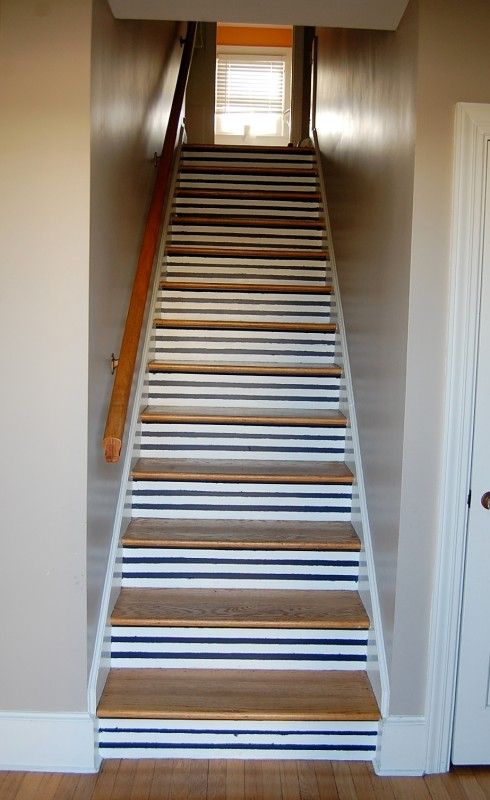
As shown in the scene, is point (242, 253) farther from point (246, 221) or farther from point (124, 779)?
point (124, 779)

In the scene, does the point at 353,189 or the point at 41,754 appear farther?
the point at 353,189

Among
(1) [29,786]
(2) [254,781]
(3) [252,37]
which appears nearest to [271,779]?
(2) [254,781]

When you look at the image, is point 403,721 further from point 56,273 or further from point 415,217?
point 56,273

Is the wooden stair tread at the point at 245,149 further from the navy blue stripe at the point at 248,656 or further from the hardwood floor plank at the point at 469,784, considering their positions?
the hardwood floor plank at the point at 469,784

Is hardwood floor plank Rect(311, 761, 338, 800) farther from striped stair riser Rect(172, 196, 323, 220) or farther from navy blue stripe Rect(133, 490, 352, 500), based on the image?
striped stair riser Rect(172, 196, 323, 220)

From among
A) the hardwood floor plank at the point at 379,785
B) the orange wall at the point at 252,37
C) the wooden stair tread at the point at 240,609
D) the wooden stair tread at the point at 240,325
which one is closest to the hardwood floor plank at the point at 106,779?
the wooden stair tread at the point at 240,609

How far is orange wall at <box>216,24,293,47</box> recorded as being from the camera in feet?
27.9

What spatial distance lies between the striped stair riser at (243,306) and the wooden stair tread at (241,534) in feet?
4.13

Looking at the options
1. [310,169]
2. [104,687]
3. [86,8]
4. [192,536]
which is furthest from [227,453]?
[310,169]

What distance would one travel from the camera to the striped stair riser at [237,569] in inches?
111

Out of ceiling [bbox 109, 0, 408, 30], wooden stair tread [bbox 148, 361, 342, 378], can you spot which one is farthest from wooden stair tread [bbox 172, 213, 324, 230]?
ceiling [bbox 109, 0, 408, 30]

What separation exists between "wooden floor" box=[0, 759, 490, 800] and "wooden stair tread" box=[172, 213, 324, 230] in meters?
3.03

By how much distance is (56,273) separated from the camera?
2189 mm

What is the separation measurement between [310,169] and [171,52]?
1.26 metres
